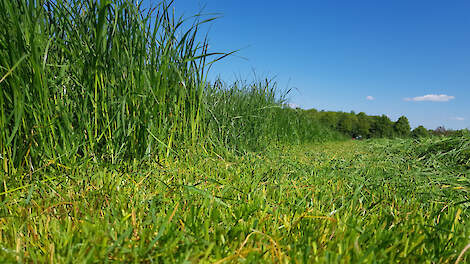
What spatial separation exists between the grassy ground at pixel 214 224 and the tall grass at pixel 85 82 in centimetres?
16

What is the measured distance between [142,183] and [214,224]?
570 millimetres

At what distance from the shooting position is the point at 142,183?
1.29m

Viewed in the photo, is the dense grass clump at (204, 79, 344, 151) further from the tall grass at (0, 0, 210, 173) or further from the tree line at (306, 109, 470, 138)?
the tree line at (306, 109, 470, 138)

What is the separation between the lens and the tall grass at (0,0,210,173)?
1105mm

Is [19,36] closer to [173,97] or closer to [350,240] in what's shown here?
[173,97]

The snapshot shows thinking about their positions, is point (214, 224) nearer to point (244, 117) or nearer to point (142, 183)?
point (142, 183)

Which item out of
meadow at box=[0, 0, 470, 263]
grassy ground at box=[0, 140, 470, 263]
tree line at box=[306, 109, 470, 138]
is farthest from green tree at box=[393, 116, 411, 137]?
grassy ground at box=[0, 140, 470, 263]

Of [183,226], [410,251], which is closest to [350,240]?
[410,251]

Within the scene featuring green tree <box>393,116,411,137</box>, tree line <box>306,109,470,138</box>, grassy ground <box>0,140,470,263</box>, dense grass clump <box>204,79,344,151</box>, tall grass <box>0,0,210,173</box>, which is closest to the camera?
grassy ground <box>0,140,470,263</box>

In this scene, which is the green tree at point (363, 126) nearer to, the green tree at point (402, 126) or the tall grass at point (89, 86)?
the green tree at point (402, 126)

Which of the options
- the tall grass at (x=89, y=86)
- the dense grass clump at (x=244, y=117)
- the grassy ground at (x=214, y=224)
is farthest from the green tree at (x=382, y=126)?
the tall grass at (x=89, y=86)

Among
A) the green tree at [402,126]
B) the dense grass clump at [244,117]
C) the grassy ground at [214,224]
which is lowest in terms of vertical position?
the grassy ground at [214,224]

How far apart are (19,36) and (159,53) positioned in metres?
0.71

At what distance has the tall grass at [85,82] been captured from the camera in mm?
1105
